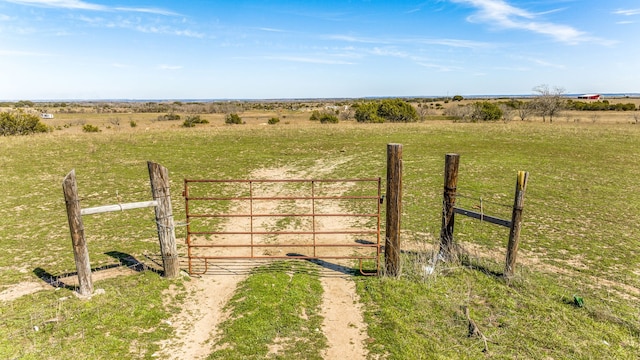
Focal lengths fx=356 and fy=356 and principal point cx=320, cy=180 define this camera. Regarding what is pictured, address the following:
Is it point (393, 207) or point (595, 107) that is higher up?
point (595, 107)

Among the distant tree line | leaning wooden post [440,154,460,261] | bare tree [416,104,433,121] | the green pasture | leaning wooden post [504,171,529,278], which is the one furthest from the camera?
the distant tree line

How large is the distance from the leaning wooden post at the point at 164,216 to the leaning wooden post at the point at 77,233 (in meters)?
1.29

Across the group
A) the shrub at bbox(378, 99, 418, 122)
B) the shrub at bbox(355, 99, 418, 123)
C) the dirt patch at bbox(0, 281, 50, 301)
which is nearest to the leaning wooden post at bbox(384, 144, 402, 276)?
the dirt patch at bbox(0, 281, 50, 301)

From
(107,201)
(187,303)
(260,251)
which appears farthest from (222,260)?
(107,201)

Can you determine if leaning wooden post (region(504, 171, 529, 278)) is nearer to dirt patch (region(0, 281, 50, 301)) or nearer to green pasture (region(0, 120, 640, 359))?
green pasture (region(0, 120, 640, 359))

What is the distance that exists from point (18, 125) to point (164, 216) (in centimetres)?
3515

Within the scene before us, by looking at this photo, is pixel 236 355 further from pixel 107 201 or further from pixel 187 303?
pixel 107 201

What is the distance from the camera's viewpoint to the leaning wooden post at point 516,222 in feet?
22.9

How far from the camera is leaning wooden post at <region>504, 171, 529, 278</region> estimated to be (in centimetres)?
699

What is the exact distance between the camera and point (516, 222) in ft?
23.5

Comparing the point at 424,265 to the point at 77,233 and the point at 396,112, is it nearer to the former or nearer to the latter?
the point at 77,233

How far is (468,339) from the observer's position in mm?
5668

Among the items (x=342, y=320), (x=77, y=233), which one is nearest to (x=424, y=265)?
(x=342, y=320)

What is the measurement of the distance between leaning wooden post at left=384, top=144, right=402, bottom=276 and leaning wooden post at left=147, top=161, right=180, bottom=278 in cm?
447
